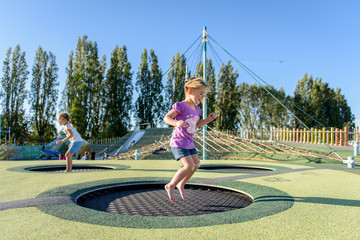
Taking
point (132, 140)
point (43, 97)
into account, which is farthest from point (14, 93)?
point (132, 140)

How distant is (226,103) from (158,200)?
A: 2105 centimetres

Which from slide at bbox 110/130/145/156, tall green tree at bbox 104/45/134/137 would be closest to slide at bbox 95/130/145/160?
slide at bbox 110/130/145/156

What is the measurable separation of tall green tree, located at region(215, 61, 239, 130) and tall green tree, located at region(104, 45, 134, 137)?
827 cm

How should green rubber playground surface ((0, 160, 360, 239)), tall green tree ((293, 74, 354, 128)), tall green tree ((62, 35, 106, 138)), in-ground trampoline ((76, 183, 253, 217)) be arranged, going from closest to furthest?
1. green rubber playground surface ((0, 160, 360, 239))
2. in-ground trampoline ((76, 183, 253, 217))
3. tall green tree ((62, 35, 106, 138))
4. tall green tree ((293, 74, 354, 128))

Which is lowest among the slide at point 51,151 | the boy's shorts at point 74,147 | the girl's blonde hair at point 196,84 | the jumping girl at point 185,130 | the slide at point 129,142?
the slide at point 51,151

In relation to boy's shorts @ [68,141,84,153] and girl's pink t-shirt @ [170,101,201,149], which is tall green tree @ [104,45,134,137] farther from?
girl's pink t-shirt @ [170,101,201,149]

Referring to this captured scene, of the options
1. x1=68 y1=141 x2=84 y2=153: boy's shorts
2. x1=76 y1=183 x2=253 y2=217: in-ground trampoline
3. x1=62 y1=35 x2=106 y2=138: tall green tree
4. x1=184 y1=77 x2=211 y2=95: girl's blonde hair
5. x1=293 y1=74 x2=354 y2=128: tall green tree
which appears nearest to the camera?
x1=76 y1=183 x2=253 y2=217: in-ground trampoline

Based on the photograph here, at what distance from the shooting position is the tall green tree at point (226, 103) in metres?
23.0

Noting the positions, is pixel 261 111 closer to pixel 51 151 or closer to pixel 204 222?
pixel 51 151

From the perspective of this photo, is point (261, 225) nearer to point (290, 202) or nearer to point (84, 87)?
point (290, 202)

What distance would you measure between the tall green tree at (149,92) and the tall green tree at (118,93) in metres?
0.96

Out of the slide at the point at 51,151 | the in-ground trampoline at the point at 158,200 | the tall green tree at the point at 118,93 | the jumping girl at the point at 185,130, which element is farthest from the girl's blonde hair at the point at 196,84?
the tall green tree at the point at 118,93

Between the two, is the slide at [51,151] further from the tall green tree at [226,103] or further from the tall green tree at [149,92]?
the tall green tree at [226,103]

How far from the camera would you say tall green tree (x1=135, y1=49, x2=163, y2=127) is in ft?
76.4
